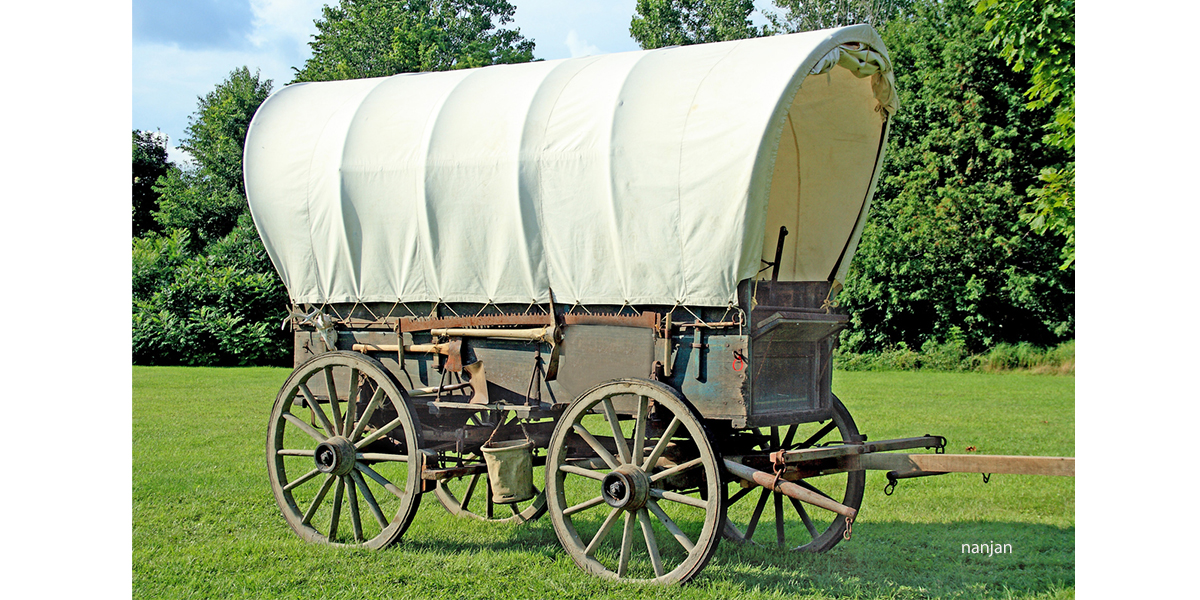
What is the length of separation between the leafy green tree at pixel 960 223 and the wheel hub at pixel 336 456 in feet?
58.3

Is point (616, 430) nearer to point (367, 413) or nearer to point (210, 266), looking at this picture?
point (367, 413)

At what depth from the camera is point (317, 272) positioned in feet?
23.3

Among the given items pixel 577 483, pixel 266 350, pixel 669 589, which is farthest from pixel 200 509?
pixel 266 350

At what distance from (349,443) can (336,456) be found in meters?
0.12

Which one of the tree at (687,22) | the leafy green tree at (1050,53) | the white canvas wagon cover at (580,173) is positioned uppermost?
the tree at (687,22)

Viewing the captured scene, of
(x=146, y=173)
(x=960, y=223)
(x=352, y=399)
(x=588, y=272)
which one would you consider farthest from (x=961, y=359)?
(x=146, y=173)

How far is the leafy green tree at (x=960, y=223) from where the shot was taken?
852 inches

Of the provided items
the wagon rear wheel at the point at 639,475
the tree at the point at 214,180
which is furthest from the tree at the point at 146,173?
the wagon rear wheel at the point at 639,475

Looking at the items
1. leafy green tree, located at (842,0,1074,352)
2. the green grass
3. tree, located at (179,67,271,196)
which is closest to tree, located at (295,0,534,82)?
tree, located at (179,67,271,196)

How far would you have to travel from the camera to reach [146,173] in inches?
1105

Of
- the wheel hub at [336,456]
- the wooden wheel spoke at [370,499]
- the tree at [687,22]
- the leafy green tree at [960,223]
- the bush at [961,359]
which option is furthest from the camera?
the leafy green tree at [960,223]

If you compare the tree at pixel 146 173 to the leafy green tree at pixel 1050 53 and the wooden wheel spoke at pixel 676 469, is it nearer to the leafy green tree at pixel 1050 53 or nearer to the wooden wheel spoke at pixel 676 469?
the leafy green tree at pixel 1050 53

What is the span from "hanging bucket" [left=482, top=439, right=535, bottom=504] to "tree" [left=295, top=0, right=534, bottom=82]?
16.4 m

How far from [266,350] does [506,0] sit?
10439mm
